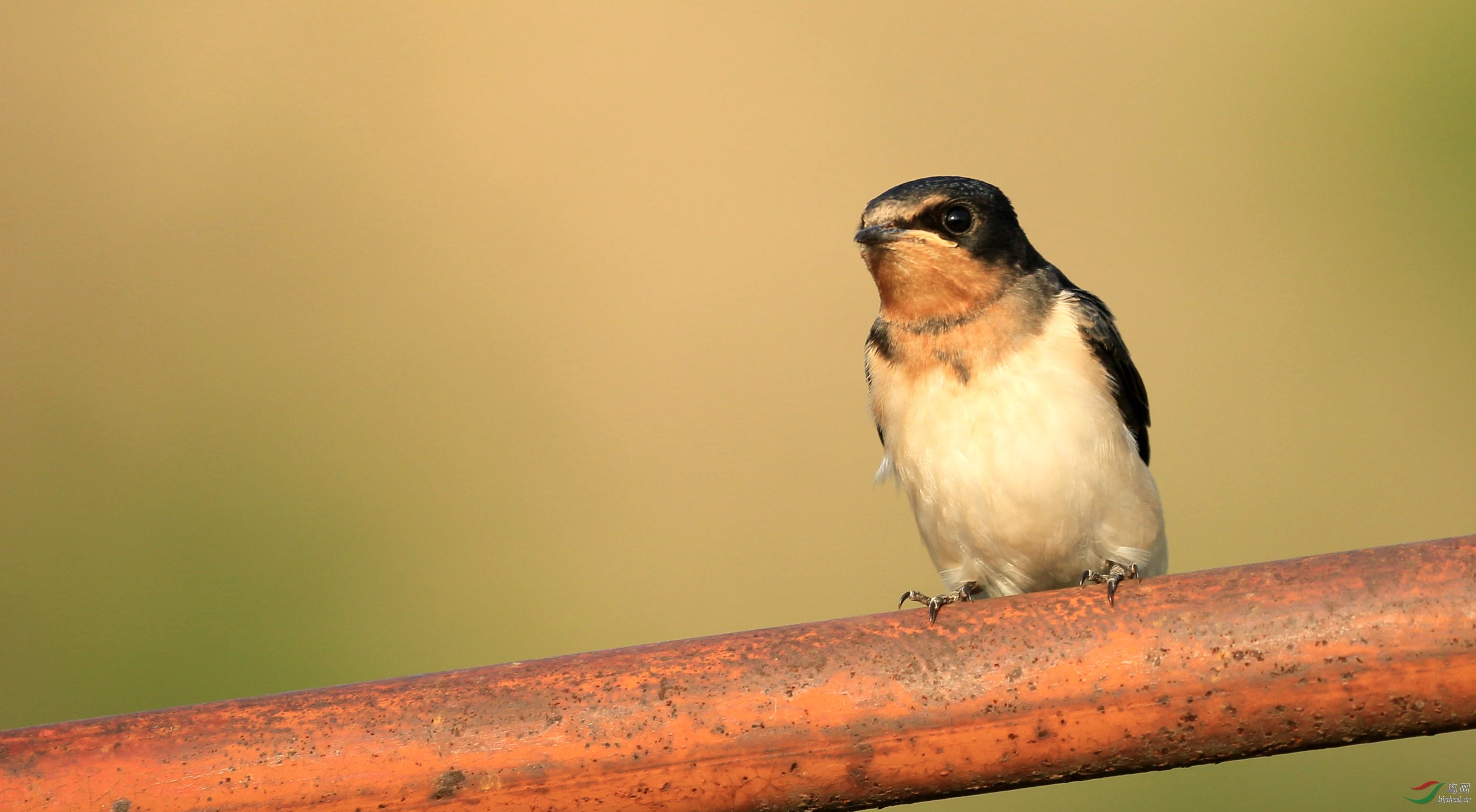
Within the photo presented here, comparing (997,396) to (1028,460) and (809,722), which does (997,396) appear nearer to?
(1028,460)

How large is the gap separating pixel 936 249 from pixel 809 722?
4.11 ft

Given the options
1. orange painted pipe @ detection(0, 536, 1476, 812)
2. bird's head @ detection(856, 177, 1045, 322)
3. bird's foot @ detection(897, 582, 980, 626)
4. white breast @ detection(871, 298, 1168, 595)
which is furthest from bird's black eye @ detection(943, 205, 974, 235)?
orange painted pipe @ detection(0, 536, 1476, 812)

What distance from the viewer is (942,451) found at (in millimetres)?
2416

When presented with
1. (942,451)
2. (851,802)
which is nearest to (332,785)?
(851,802)

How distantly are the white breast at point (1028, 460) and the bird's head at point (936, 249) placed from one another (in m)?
0.12

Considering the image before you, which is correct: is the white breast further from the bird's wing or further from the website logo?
the website logo

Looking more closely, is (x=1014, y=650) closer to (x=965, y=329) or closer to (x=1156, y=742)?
(x=1156, y=742)

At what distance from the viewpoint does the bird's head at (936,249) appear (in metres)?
2.42

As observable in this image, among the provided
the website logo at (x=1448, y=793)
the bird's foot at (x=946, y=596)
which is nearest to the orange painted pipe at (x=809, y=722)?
the bird's foot at (x=946, y=596)

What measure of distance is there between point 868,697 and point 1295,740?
16.0 inches

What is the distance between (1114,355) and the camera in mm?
2570

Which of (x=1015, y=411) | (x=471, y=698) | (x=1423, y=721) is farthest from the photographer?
(x=1015, y=411)

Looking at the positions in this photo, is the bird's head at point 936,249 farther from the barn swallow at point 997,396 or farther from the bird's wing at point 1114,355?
the bird's wing at point 1114,355

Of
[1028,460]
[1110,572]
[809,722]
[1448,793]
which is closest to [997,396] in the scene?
[1028,460]
